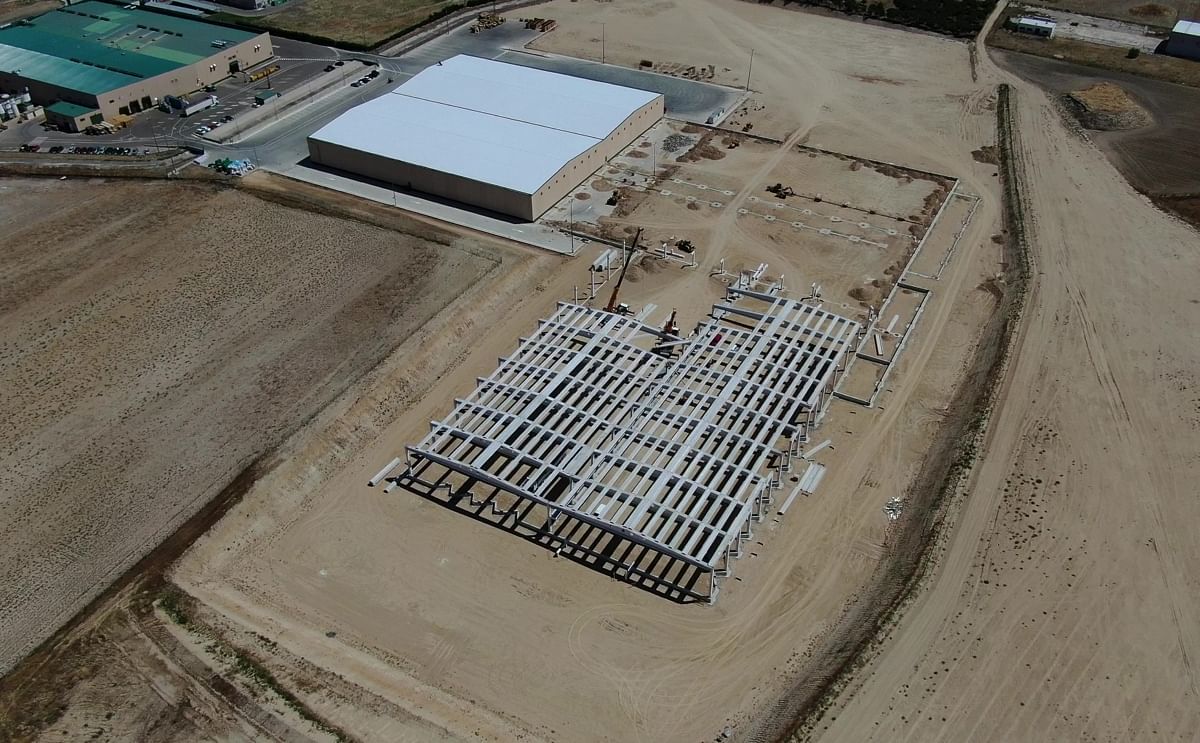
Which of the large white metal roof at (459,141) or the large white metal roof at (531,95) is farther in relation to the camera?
the large white metal roof at (531,95)

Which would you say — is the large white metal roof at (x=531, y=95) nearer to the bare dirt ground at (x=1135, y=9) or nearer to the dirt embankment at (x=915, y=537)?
the dirt embankment at (x=915, y=537)

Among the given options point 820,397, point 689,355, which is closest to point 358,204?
point 689,355

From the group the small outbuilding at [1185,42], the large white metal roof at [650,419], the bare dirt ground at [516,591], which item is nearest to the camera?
the bare dirt ground at [516,591]

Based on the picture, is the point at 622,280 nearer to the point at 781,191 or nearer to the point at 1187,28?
the point at 781,191

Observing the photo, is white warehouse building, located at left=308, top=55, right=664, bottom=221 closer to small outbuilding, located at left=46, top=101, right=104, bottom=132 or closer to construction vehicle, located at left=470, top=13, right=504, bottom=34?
construction vehicle, located at left=470, top=13, right=504, bottom=34

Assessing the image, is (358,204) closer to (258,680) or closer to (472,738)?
(258,680)

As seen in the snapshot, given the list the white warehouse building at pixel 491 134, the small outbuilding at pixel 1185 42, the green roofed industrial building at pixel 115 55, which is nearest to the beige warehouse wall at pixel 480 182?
the white warehouse building at pixel 491 134
